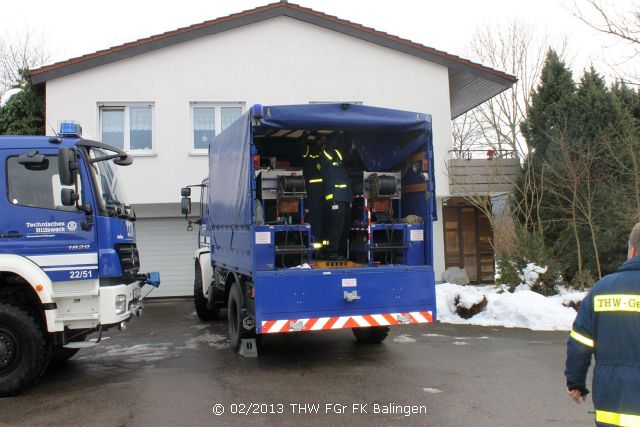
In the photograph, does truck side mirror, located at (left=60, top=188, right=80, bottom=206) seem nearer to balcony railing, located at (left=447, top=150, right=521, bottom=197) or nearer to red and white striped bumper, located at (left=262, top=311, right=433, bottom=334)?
red and white striped bumper, located at (left=262, top=311, right=433, bottom=334)

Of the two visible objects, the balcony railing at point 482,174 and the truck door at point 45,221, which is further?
the balcony railing at point 482,174

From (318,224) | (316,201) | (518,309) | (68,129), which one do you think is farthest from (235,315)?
(518,309)

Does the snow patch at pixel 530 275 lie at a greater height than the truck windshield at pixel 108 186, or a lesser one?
lesser

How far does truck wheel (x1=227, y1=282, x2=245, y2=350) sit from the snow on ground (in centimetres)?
455

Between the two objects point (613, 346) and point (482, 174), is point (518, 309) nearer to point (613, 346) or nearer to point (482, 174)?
point (482, 174)

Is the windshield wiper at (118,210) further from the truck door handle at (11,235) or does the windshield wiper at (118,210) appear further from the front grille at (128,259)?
the truck door handle at (11,235)

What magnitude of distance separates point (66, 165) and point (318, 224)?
3.65 m

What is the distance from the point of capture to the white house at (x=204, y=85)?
1416 centimetres

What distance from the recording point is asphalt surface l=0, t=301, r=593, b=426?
17.1ft

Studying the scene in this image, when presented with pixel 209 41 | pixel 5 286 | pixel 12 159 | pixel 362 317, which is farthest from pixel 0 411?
pixel 209 41

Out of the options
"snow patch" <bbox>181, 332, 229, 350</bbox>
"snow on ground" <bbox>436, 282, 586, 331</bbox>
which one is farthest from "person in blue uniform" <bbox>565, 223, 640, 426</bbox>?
"snow on ground" <bbox>436, 282, 586, 331</bbox>

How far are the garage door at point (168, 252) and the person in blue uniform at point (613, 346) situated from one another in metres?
13.1

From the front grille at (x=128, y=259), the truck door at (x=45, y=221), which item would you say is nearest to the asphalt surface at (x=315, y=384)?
the front grille at (x=128, y=259)

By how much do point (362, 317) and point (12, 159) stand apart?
4.45 meters
